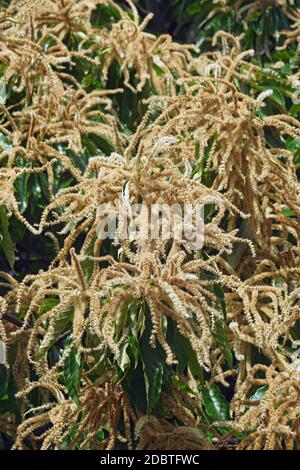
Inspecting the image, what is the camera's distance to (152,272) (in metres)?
2.77

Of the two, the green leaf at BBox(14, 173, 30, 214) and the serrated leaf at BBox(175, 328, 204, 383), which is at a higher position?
the green leaf at BBox(14, 173, 30, 214)

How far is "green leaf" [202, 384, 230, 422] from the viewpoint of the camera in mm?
3127

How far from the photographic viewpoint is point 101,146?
151 inches

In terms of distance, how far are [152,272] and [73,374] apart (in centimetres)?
32

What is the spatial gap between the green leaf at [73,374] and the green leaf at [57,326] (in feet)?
0.20

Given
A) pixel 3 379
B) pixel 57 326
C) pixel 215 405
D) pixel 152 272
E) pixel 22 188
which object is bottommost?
pixel 215 405

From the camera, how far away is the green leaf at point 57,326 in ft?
9.30

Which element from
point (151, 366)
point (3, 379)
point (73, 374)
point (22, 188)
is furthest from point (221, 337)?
point (22, 188)

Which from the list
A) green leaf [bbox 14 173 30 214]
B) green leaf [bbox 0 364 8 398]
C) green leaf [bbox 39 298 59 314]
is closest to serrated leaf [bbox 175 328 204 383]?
green leaf [bbox 39 298 59 314]

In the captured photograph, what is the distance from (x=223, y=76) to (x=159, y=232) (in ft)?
3.03

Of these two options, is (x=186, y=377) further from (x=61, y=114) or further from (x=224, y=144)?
(x=61, y=114)

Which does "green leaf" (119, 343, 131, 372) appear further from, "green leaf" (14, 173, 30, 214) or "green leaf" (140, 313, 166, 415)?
"green leaf" (14, 173, 30, 214)

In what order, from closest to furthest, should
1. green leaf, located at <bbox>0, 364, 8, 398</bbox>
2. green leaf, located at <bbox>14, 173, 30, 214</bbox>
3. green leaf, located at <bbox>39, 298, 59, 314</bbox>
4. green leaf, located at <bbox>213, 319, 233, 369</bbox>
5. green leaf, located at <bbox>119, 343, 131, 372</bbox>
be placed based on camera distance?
green leaf, located at <bbox>119, 343, 131, 372</bbox>, green leaf, located at <bbox>213, 319, 233, 369</bbox>, green leaf, located at <bbox>39, 298, 59, 314</bbox>, green leaf, located at <bbox>0, 364, 8, 398</bbox>, green leaf, located at <bbox>14, 173, 30, 214</bbox>

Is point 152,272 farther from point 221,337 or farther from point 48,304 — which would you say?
point 48,304
